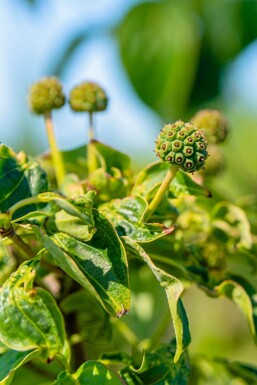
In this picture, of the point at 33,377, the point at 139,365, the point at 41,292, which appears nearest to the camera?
the point at 41,292

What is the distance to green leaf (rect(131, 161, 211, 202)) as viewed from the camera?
150cm

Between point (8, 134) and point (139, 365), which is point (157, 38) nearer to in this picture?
point (8, 134)

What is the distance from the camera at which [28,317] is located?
4.23 feet

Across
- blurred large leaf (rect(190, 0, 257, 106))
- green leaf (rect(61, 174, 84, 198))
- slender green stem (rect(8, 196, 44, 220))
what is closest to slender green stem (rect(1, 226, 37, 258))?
slender green stem (rect(8, 196, 44, 220))

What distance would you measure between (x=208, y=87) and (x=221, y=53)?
7.0 inches

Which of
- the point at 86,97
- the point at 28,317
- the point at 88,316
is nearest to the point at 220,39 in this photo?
the point at 86,97

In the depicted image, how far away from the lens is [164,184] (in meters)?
1.37

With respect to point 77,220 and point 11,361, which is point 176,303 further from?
point 11,361

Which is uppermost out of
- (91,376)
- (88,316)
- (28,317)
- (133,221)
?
(133,221)

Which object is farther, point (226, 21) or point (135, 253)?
point (226, 21)

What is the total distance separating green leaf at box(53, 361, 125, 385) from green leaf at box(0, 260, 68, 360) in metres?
0.06

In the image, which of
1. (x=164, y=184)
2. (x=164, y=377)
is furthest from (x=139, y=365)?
(x=164, y=184)

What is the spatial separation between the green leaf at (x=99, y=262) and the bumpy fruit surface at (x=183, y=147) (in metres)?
0.17

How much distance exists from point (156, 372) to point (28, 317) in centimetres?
→ 28
